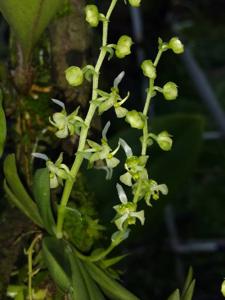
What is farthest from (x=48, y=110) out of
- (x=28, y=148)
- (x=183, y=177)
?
(x=183, y=177)

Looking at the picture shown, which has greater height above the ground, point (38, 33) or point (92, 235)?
point (38, 33)

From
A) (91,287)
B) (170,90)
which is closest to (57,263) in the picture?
(91,287)

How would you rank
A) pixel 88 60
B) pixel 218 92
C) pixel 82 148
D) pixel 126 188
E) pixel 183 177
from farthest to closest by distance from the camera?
pixel 218 92, pixel 183 177, pixel 126 188, pixel 88 60, pixel 82 148

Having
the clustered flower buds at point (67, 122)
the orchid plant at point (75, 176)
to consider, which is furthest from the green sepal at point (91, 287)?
the clustered flower buds at point (67, 122)

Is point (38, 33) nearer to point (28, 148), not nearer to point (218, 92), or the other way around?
point (28, 148)

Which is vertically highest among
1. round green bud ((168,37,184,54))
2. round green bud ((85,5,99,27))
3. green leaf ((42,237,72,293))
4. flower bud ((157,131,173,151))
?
round green bud ((85,5,99,27))

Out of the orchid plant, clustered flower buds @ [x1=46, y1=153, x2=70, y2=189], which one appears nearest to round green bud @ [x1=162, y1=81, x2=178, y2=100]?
the orchid plant

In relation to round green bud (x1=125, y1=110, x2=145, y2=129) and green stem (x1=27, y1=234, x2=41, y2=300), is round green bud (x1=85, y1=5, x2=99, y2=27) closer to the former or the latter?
round green bud (x1=125, y1=110, x2=145, y2=129)
